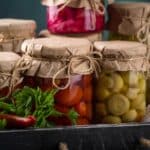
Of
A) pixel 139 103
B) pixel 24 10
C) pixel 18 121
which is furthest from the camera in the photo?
pixel 24 10

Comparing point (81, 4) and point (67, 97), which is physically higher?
point (81, 4)

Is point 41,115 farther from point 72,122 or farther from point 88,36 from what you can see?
point 88,36

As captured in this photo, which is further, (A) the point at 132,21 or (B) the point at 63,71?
(A) the point at 132,21

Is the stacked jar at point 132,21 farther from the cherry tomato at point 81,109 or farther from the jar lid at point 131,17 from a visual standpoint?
the cherry tomato at point 81,109

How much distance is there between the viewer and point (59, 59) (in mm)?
750

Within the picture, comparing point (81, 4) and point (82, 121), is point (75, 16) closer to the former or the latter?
point (81, 4)

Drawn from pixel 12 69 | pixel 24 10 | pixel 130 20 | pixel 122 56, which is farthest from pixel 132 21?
pixel 24 10

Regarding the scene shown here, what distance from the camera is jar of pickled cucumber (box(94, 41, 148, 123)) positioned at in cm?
78

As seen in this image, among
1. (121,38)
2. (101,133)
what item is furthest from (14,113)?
(121,38)

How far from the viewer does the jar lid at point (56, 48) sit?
0.75 m

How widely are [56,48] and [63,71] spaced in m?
0.04

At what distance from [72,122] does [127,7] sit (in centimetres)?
24

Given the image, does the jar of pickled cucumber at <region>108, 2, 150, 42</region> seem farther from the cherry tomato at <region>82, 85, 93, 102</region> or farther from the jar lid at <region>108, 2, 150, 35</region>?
the cherry tomato at <region>82, 85, 93, 102</region>

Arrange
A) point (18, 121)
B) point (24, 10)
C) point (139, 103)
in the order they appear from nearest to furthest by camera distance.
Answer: point (18, 121) → point (139, 103) → point (24, 10)
